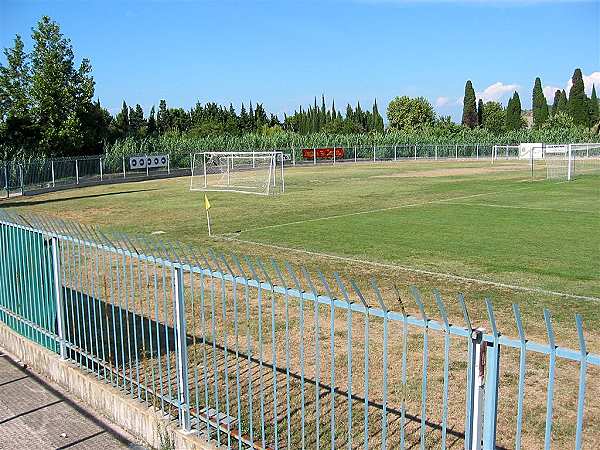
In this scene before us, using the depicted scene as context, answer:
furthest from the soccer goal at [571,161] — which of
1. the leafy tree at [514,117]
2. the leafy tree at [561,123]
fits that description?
the leafy tree at [514,117]

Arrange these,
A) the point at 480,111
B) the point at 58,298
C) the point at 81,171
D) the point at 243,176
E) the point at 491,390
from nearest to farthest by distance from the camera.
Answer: the point at 491,390 → the point at 58,298 → the point at 81,171 → the point at 243,176 → the point at 480,111

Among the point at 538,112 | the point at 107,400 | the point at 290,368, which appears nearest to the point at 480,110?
the point at 538,112

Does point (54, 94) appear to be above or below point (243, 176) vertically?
above

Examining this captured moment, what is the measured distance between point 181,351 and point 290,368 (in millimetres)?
2057

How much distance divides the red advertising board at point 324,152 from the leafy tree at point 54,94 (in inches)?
943

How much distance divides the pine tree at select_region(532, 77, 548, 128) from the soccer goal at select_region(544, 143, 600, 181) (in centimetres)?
5500

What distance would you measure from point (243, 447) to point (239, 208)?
1931cm

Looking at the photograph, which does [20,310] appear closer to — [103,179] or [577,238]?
[577,238]

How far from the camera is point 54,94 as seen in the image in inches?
1721

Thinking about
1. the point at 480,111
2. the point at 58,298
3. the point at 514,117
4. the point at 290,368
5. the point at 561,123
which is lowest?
the point at 290,368

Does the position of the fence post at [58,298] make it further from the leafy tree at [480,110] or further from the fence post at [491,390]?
the leafy tree at [480,110]

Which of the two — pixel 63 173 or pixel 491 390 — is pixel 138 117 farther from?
pixel 491 390

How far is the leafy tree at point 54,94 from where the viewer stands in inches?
1713

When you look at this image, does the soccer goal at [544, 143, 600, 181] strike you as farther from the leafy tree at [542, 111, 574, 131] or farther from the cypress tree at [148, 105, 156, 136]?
the cypress tree at [148, 105, 156, 136]
